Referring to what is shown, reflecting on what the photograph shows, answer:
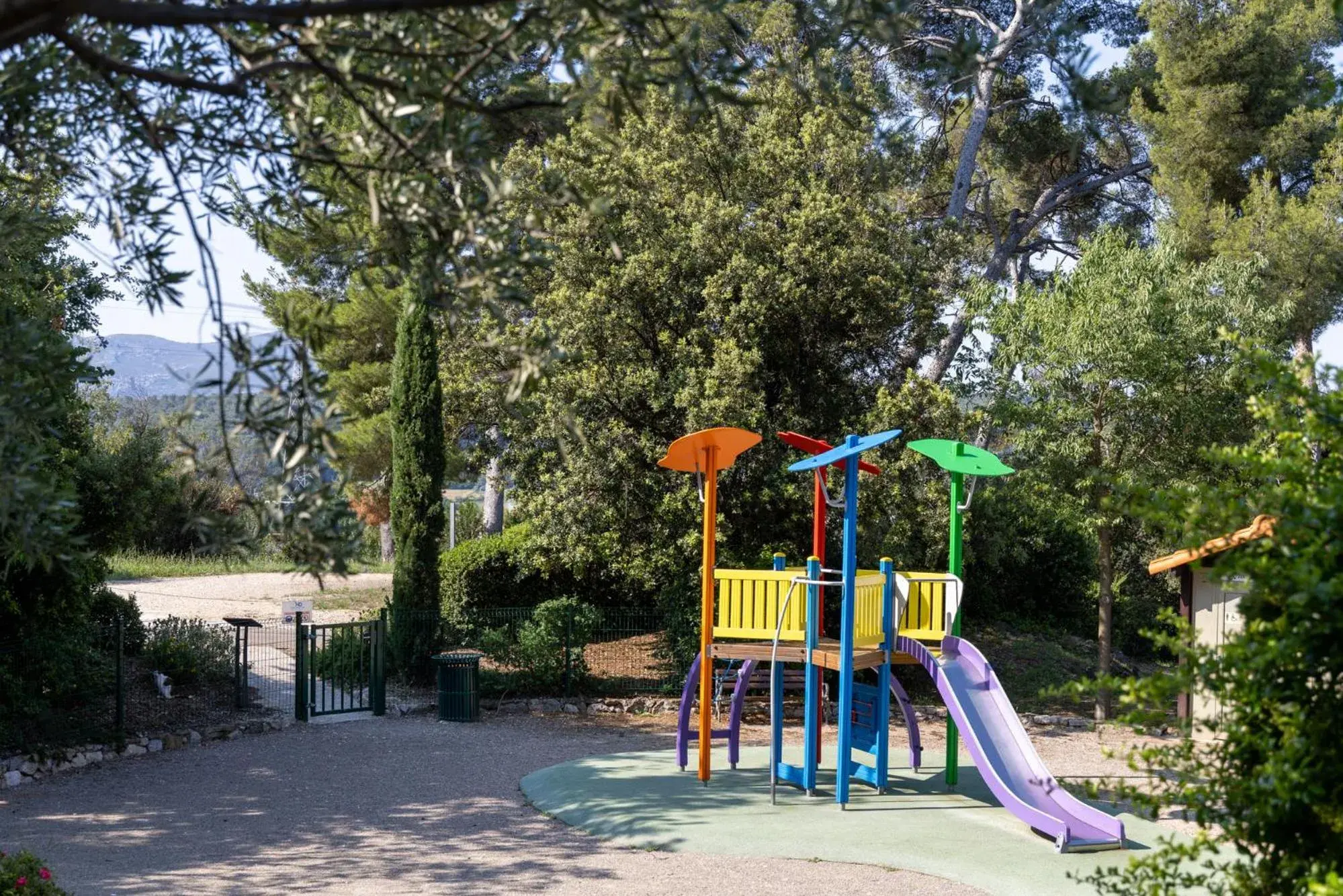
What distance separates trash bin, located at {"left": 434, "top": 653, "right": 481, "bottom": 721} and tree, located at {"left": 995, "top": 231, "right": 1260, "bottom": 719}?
24.6 ft

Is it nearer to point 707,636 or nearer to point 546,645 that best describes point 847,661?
point 707,636

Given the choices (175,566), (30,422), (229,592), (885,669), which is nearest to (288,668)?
(229,592)

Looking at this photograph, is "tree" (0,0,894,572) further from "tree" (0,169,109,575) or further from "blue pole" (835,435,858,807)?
"blue pole" (835,435,858,807)

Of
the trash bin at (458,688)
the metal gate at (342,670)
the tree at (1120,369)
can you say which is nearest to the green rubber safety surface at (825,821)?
the trash bin at (458,688)

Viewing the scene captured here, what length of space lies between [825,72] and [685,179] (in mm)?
13224

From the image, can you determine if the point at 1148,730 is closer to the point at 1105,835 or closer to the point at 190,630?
the point at 1105,835

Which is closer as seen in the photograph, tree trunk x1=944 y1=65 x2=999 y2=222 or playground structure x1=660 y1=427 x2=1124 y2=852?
playground structure x1=660 y1=427 x2=1124 y2=852

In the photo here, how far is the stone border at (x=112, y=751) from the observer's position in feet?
39.0

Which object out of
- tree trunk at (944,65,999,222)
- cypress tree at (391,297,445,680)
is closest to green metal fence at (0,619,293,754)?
cypress tree at (391,297,445,680)

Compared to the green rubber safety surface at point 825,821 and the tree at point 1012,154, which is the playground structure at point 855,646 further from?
the tree at point 1012,154

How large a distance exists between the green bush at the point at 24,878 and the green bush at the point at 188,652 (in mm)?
8891

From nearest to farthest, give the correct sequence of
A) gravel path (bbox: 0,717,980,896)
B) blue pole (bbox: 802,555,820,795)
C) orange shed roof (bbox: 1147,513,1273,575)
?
orange shed roof (bbox: 1147,513,1273,575) < gravel path (bbox: 0,717,980,896) < blue pole (bbox: 802,555,820,795)

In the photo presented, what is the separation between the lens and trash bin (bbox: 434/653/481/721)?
50.4ft

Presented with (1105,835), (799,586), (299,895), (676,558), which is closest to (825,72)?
(299,895)
